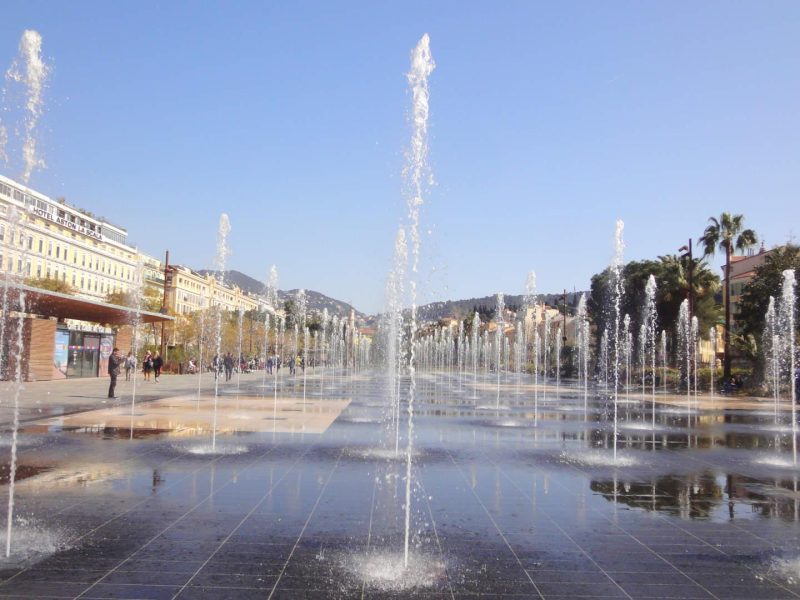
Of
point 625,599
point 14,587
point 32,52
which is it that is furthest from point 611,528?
point 32,52

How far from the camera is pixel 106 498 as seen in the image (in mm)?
7543

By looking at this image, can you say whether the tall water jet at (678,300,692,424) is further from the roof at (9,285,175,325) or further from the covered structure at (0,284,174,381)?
the covered structure at (0,284,174,381)

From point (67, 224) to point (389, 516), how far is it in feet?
300

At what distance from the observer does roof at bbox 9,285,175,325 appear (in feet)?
84.2

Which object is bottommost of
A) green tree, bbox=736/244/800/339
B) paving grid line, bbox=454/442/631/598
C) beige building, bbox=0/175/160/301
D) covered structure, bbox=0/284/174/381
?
paving grid line, bbox=454/442/631/598

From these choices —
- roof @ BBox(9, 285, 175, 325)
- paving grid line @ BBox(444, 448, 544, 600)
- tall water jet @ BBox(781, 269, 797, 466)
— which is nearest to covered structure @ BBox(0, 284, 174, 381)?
roof @ BBox(9, 285, 175, 325)

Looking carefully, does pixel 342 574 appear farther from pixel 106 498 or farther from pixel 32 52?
pixel 32 52

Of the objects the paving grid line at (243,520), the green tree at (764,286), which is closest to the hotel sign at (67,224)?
the green tree at (764,286)

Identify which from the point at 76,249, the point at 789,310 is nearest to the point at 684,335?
the point at 789,310

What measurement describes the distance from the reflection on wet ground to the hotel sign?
75951mm

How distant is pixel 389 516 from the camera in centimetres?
701

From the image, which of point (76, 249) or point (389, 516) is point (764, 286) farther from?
point (76, 249)

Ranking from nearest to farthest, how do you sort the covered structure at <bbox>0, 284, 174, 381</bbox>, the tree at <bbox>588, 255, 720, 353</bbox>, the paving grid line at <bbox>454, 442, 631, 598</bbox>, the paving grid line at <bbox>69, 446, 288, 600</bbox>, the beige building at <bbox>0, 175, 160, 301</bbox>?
the paving grid line at <bbox>69, 446, 288, 600</bbox> < the paving grid line at <bbox>454, 442, 631, 598</bbox> < the covered structure at <bbox>0, 284, 174, 381</bbox> < the tree at <bbox>588, 255, 720, 353</bbox> < the beige building at <bbox>0, 175, 160, 301</bbox>

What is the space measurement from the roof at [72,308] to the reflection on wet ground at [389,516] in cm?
1299
